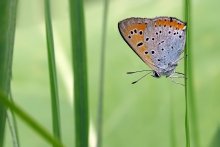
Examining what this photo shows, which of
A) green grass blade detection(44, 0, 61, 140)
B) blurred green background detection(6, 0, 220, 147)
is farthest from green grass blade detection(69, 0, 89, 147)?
blurred green background detection(6, 0, 220, 147)

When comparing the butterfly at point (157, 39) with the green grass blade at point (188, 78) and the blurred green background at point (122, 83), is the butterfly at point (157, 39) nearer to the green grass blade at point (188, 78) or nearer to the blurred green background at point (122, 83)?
the green grass blade at point (188, 78)

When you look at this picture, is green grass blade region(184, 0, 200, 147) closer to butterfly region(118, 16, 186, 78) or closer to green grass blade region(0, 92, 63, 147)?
butterfly region(118, 16, 186, 78)

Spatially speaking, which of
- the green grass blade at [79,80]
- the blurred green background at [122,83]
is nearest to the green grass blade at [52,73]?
the green grass blade at [79,80]

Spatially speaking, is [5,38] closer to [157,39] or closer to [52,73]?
[52,73]

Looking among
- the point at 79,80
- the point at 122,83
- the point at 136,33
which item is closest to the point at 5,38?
the point at 79,80

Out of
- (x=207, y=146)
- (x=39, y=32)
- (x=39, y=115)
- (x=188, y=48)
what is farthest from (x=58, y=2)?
(x=188, y=48)

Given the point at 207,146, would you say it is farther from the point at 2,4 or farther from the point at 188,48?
the point at 2,4
